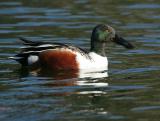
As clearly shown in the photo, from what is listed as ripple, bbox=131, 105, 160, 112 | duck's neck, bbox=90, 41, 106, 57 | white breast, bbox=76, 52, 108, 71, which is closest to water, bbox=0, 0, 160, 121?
ripple, bbox=131, 105, 160, 112

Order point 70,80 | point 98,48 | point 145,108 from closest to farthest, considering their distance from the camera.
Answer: point 145,108
point 70,80
point 98,48

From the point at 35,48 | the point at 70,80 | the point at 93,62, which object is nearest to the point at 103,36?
the point at 93,62

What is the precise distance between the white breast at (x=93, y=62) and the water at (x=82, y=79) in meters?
0.17

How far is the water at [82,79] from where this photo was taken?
10.8 m

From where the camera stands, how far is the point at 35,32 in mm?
17906

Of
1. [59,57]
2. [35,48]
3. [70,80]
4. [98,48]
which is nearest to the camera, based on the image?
[70,80]

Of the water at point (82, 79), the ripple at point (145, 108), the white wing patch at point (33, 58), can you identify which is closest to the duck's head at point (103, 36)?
the water at point (82, 79)

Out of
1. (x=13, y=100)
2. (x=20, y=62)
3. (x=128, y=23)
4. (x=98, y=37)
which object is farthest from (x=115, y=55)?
(x=13, y=100)

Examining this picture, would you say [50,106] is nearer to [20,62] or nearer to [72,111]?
[72,111]

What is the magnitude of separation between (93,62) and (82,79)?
1.25m

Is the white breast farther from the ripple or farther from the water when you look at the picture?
the ripple

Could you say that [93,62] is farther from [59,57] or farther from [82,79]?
[82,79]

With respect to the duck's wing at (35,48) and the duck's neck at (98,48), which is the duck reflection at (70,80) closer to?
the duck's wing at (35,48)

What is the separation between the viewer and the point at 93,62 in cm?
1460
